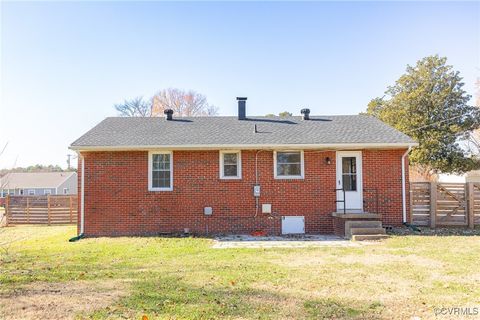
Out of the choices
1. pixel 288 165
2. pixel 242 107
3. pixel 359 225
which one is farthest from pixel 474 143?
pixel 288 165

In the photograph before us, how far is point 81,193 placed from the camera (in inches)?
445

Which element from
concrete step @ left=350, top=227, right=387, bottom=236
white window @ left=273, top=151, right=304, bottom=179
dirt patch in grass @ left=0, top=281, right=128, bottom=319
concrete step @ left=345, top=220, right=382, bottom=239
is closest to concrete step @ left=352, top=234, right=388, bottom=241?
concrete step @ left=350, top=227, right=387, bottom=236

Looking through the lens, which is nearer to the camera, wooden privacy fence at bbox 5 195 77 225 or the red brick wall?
the red brick wall

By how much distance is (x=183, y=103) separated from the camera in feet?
127

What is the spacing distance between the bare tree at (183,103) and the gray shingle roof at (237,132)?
24.2 meters

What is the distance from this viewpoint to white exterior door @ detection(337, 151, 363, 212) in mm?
11352

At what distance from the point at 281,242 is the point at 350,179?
3493mm

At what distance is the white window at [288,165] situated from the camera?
1134 centimetres

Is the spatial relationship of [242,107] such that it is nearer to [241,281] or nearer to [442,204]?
[442,204]

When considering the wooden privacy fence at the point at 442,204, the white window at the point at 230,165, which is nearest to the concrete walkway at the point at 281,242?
the white window at the point at 230,165

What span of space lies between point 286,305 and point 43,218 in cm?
1595

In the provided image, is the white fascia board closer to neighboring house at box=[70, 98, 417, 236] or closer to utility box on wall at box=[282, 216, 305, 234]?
neighboring house at box=[70, 98, 417, 236]

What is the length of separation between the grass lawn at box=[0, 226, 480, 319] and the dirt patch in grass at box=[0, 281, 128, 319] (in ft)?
0.04

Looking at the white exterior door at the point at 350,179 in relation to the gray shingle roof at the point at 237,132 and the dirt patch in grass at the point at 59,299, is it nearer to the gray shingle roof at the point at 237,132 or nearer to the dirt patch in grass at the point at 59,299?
the gray shingle roof at the point at 237,132
